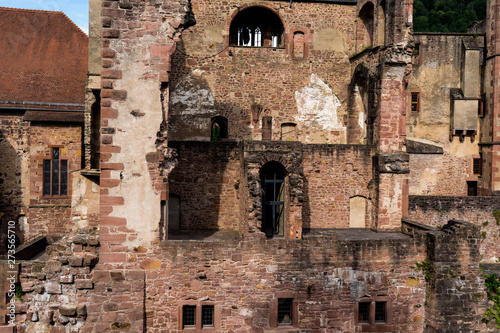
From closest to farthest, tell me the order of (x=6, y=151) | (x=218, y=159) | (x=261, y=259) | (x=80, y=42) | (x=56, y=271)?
(x=56, y=271) < (x=261, y=259) < (x=218, y=159) < (x=6, y=151) < (x=80, y=42)

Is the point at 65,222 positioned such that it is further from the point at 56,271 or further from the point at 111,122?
the point at 111,122

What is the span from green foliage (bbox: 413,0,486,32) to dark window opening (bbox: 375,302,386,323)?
30443 mm

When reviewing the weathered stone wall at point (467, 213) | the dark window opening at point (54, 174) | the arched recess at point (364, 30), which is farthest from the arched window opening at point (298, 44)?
the dark window opening at point (54, 174)

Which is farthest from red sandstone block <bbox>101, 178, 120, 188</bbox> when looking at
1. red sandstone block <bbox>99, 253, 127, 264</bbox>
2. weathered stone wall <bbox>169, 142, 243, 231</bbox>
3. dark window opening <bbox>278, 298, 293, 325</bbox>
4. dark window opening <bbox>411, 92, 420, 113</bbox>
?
dark window opening <bbox>411, 92, 420, 113</bbox>

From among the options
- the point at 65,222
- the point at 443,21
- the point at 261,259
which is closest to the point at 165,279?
the point at 261,259

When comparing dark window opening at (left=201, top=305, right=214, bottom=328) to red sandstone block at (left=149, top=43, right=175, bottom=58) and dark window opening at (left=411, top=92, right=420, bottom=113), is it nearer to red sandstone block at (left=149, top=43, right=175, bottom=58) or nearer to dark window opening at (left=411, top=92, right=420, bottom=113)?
red sandstone block at (left=149, top=43, right=175, bottom=58)

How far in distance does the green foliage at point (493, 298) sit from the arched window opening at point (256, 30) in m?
13.1

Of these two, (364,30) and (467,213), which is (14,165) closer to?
(364,30)

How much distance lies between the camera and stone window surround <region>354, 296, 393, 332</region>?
35.2ft

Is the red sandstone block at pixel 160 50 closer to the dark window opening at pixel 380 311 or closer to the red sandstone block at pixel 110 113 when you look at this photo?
the red sandstone block at pixel 110 113

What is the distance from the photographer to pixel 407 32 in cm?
1370

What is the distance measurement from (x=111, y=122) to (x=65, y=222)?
Result: 848 cm

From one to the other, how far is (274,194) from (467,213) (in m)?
10.1

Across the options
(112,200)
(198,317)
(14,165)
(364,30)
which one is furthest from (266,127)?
(14,165)
